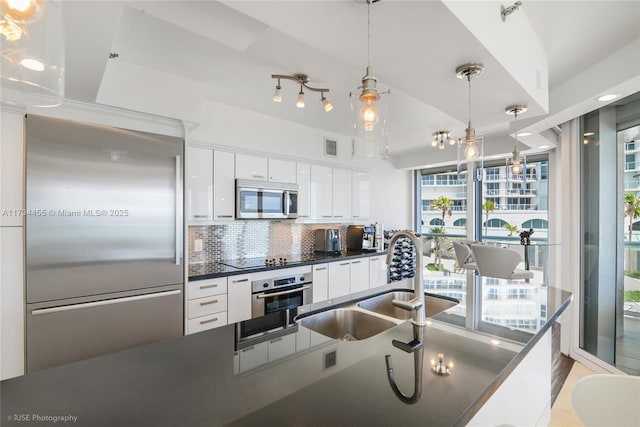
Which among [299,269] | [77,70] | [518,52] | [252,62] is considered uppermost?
[252,62]

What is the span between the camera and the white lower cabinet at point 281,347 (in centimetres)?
103

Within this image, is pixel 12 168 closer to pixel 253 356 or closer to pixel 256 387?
pixel 253 356

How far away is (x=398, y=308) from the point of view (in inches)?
69.7

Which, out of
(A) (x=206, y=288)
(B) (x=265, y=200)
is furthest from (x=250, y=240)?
(A) (x=206, y=288)

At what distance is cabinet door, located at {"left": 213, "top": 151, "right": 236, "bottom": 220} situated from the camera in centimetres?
299

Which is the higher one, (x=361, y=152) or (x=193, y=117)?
(x=193, y=117)

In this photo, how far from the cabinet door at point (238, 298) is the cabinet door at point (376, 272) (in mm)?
1943

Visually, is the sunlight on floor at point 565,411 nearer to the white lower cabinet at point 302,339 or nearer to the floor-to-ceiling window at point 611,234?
the floor-to-ceiling window at point 611,234

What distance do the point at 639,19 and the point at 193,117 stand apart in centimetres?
297

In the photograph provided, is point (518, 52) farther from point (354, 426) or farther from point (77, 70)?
point (77, 70)

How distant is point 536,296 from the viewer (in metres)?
1.91

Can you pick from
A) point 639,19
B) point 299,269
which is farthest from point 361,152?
point 299,269

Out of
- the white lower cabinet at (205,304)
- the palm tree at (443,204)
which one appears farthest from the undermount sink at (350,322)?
the palm tree at (443,204)

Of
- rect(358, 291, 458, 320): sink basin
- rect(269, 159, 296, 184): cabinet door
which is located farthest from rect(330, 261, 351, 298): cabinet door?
rect(358, 291, 458, 320): sink basin
